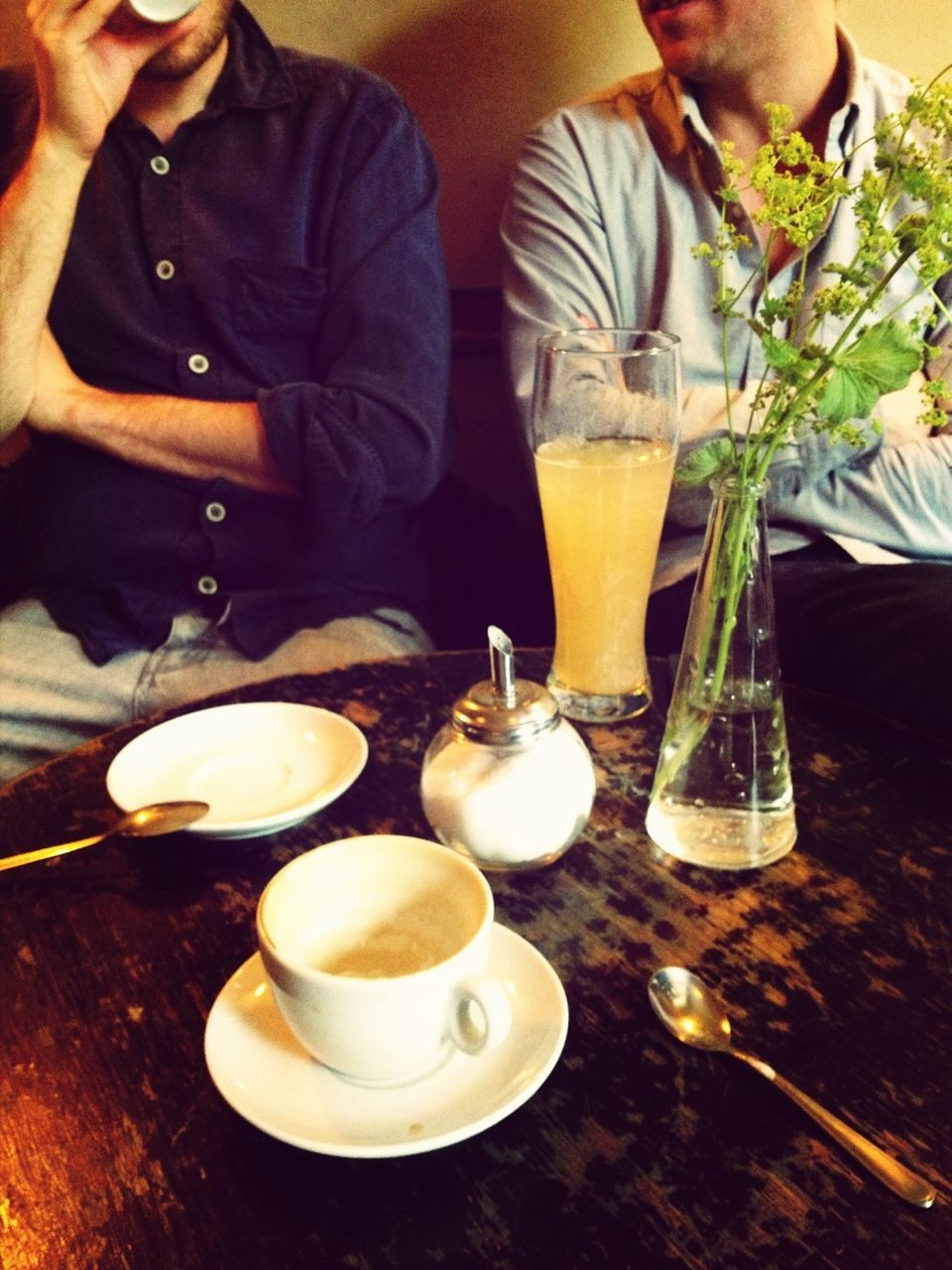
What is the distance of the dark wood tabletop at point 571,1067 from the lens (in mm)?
469

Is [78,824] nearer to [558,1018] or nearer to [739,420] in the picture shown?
[558,1018]

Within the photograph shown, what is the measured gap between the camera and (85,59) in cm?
129

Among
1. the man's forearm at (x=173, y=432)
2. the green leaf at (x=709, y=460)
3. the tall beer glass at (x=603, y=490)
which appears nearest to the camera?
the green leaf at (x=709, y=460)

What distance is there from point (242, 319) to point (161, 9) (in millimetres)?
385

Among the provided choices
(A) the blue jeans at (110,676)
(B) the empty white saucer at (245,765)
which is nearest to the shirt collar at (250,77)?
(A) the blue jeans at (110,676)

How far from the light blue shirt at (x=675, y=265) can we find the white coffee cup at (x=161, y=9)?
538 millimetres

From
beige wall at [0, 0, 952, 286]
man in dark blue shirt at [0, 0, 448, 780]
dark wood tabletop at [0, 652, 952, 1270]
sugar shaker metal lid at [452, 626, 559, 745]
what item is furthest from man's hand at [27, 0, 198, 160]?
sugar shaker metal lid at [452, 626, 559, 745]

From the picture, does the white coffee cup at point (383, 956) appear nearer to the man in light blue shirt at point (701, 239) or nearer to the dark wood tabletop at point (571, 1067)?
the dark wood tabletop at point (571, 1067)

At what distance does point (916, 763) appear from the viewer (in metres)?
0.85

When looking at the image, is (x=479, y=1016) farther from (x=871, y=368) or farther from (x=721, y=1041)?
(x=871, y=368)

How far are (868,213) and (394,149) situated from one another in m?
1.02

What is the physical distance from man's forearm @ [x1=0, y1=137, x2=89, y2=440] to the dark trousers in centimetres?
106

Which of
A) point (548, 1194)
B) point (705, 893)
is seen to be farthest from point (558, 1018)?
point (705, 893)

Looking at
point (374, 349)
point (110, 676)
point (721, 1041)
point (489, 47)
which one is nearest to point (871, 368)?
point (721, 1041)
